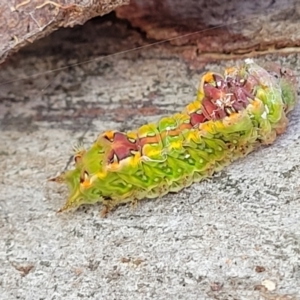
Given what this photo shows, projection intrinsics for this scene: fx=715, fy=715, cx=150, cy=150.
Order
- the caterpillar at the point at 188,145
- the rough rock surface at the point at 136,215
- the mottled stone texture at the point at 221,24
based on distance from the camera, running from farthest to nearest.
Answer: the mottled stone texture at the point at 221,24 → the caterpillar at the point at 188,145 → the rough rock surface at the point at 136,215

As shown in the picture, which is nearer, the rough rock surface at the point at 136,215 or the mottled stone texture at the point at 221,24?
the rough rock surface at the point at 136,215

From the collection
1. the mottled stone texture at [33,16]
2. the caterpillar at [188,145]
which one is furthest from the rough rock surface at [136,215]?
the mottled stone texture at [33,16]

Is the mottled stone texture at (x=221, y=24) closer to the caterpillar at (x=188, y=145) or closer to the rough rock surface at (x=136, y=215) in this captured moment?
the rough rock surface at (x=136, y=215)

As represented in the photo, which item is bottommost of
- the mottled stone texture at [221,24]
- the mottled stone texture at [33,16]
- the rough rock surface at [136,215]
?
the rough rock surface at [136,215]

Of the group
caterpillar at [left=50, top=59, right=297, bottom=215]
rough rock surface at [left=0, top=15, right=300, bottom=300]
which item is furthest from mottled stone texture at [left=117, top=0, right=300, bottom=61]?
caterpillar at [left=50, top=59, right=297, bottom=215]

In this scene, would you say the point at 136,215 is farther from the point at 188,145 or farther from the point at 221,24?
the point at 221,24

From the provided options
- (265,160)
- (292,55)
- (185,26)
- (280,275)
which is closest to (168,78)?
(185,26)

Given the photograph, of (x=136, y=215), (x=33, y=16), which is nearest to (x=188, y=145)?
(x=136, y=215)

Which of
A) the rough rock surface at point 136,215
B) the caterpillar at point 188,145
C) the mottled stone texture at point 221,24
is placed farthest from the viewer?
the mottled stone texture at point 221,24
